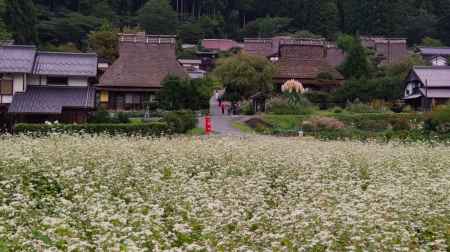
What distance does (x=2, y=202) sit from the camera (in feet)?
26.6

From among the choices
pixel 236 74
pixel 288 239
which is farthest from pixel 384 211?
pixel 236 74

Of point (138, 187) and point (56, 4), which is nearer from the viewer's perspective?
point (138, 187)

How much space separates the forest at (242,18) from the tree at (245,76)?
953 inches

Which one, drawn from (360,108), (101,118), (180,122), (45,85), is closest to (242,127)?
(180,122)

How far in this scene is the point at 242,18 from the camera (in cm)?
8694

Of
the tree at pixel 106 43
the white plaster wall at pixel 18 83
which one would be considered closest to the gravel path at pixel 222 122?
the white plaster wall at pixel 18 83

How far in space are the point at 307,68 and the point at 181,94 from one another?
13932 millimetres

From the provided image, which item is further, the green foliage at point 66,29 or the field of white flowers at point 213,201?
the green foliage at point 66,29

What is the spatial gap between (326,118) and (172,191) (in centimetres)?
2441

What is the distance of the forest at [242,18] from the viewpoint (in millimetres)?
66312

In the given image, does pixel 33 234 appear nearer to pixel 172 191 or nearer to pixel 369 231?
pixel 172 191

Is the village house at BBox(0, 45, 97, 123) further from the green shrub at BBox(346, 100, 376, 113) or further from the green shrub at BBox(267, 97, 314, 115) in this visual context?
the green shrub at BBox(346, 100, 376, 113)

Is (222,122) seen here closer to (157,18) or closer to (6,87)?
(6,87)

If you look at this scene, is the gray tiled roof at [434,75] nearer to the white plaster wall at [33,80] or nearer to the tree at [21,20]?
the white plaster wall at [33,80]
